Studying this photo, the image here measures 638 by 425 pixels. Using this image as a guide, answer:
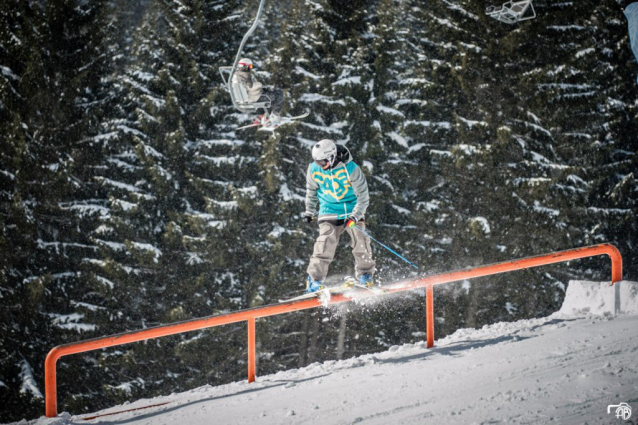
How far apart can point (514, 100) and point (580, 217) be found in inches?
172

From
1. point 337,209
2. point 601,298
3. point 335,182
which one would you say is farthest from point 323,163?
point 601,298

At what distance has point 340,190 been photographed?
7883mm

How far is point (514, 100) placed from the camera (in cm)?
1928

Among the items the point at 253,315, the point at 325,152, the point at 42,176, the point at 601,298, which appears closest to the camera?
the point at 253,315

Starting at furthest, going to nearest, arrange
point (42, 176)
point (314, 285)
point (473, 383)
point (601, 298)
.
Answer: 1. point (42, 176)
2. point (314, 285)
3. point (601, 298)
4. point (473, 383)

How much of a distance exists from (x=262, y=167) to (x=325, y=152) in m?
11.9

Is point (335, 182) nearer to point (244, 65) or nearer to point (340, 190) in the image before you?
point (340, 190)

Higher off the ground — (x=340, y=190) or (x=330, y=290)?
(x=340, y=190)

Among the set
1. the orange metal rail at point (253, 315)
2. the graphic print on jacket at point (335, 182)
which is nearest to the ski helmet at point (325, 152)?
the graphic print on jacket at point (335, 182)

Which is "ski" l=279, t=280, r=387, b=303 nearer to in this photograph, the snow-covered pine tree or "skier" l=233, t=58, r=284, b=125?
"skier" l=233, t=58, r=284, b=125

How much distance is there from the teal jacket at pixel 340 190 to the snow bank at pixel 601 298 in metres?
3.06

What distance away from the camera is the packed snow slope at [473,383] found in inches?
186

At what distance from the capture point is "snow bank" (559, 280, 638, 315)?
24.0 ft

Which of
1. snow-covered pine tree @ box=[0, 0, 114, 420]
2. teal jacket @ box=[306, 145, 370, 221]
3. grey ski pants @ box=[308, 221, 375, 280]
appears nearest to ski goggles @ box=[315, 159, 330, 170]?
teal jacket @ box=[306, 145, 370, 221]
